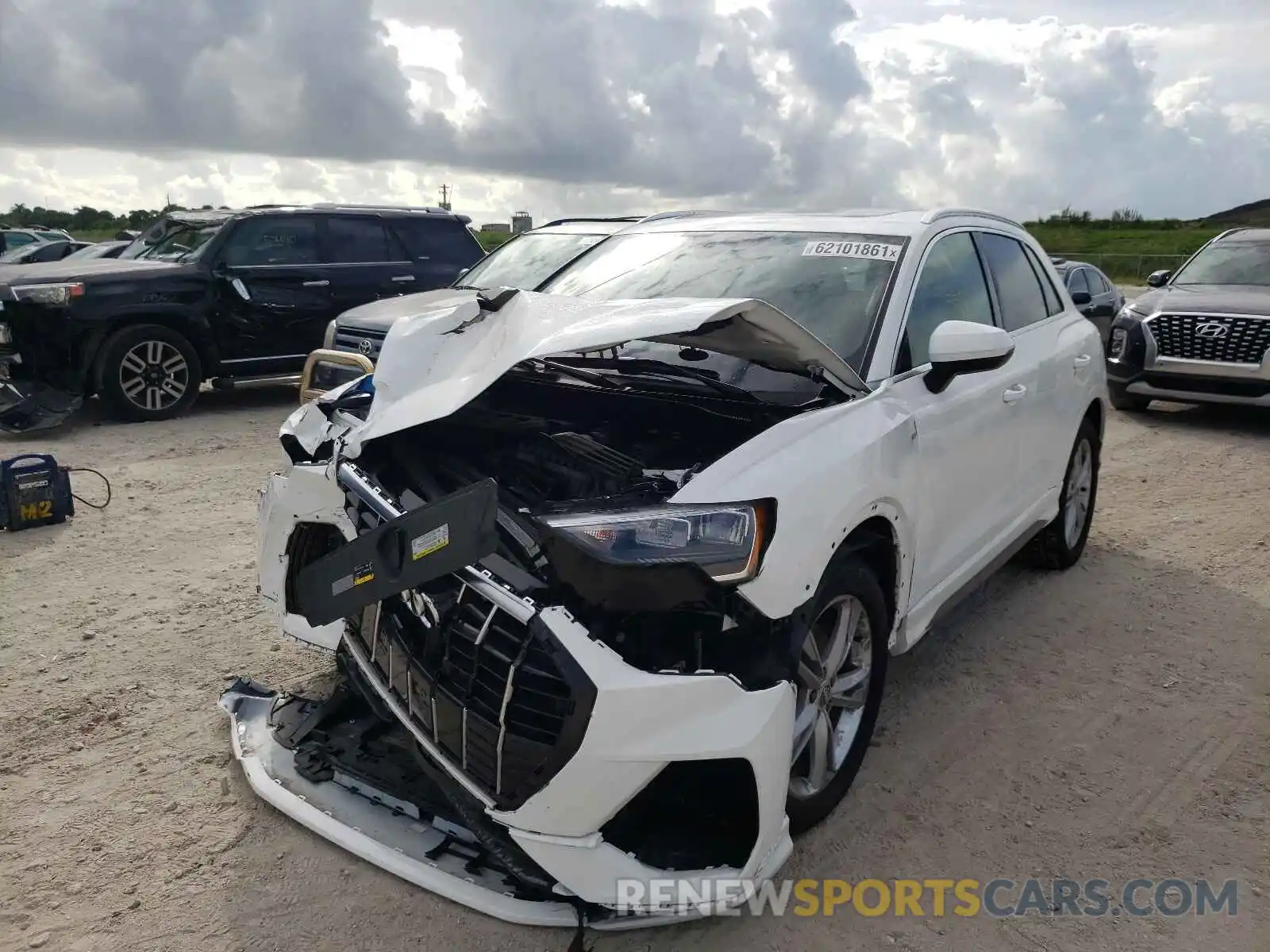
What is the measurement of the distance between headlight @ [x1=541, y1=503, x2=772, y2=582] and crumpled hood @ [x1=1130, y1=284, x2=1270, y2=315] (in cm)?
888

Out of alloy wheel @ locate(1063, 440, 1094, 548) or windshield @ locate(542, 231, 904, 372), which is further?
alloy wheel @ locate(1063, 440, 1094, 548)

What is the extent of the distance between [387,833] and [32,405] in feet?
23.9

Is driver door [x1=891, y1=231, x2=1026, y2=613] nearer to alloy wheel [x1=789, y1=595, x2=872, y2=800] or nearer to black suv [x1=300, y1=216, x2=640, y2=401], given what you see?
alloy wheel [x1=789, y1=595, x2=872, y2=800]

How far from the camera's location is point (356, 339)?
7.78 metres

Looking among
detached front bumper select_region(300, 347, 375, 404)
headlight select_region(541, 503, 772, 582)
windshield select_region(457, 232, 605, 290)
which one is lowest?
detached front bumper select_region(300, 347, 375, 404)

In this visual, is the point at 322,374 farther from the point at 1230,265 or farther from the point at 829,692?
the point at 1230,265

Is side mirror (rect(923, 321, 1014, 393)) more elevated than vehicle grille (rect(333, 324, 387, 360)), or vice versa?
side mirror (rect(923, 321, 1014, 393))

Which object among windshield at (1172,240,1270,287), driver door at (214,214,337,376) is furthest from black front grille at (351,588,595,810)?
windshield at (1172,240,1270,287)

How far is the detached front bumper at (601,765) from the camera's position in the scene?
225cm

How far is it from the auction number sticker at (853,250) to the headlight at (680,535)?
1.58 metres

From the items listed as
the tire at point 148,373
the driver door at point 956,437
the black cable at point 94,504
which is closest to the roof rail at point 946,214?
the driver door at point 956,437

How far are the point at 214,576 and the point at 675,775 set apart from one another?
340 cm

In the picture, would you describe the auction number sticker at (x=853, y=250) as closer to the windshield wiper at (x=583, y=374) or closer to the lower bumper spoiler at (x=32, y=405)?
the windshield wiper at (x=583, y=374)

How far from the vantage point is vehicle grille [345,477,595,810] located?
227 cm
